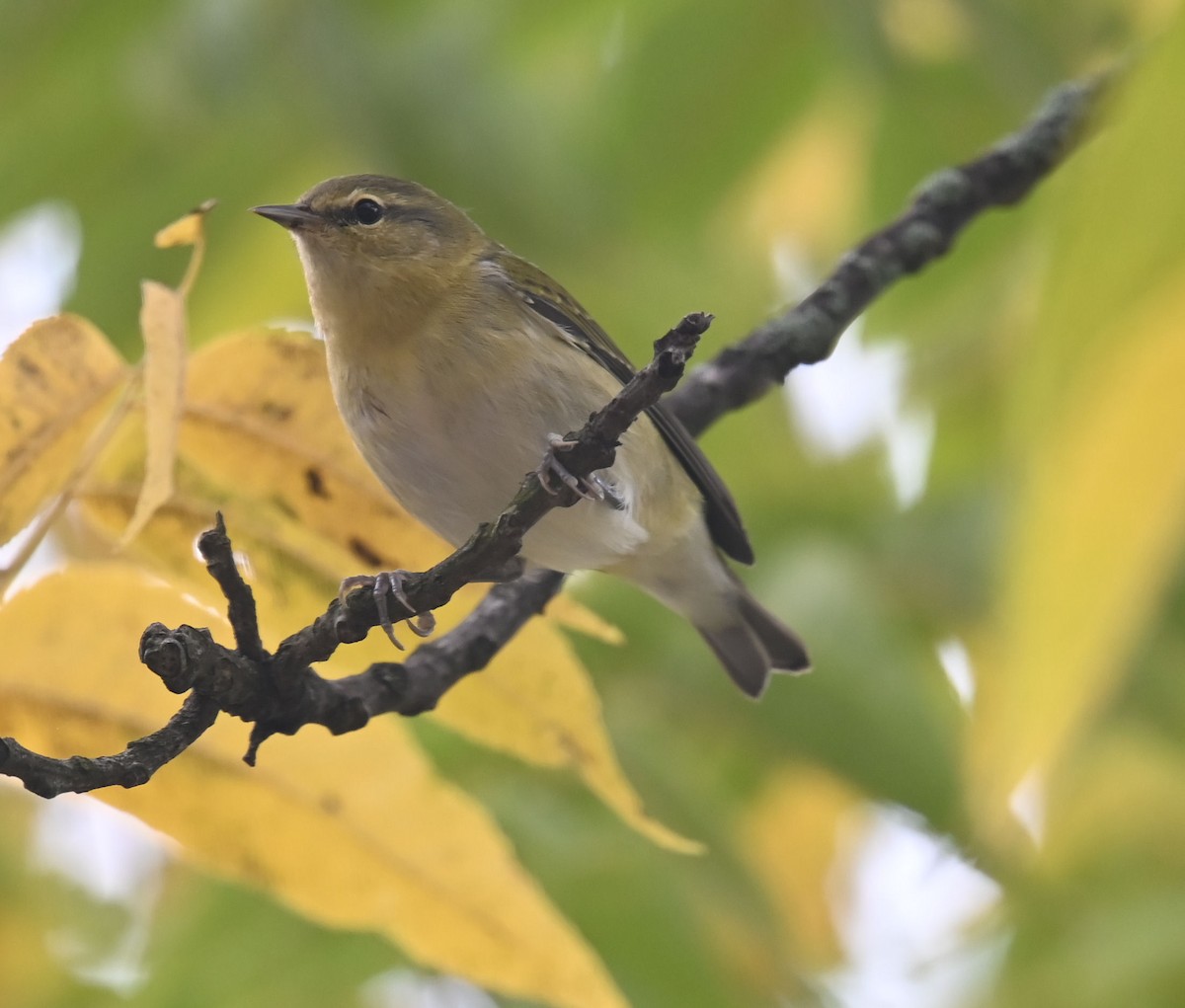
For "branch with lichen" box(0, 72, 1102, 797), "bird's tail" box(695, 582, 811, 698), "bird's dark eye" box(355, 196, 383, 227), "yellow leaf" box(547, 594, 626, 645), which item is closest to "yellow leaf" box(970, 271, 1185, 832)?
"branch with lichen" box(0, 72, 1102, 797)

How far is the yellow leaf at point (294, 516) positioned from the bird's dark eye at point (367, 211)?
1405mm

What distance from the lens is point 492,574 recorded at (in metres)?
2.15

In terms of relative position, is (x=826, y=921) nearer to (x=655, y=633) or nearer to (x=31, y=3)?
(x=655, y=633)

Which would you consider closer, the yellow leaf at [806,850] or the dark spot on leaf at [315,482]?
the dark spot on leaf at [315,482]

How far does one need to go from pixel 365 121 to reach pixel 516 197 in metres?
0.28

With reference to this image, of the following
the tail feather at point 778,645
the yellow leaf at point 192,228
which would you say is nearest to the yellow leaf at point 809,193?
the tail feather at point 778,645

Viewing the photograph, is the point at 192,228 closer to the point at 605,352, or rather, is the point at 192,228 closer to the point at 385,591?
the point at 385,591

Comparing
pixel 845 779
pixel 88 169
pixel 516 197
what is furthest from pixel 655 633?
pixel 88 169

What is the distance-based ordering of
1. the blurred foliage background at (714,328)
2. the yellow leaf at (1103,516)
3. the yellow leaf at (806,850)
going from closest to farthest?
the yellow leaf at (1103,516)
the blurred foliage background at (714,328)
the yellow leaf at (806,850)

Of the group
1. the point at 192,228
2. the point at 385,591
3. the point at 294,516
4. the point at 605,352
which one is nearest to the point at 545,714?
the point at 385,591

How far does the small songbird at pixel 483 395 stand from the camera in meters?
2.93

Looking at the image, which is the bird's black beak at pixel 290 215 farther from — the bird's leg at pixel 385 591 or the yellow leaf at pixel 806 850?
the yellow leaf at pixel 806 850

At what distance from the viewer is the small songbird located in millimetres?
2926

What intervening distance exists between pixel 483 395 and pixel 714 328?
1.90ft
